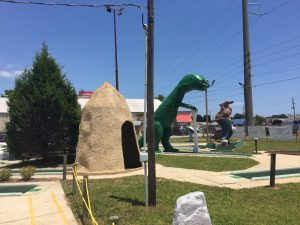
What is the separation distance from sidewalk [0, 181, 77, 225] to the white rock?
3.67m

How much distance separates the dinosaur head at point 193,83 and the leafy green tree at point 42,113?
6191 mm

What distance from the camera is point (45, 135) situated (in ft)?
65.5

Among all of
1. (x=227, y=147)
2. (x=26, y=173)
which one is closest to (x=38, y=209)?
(x=26, y=173)

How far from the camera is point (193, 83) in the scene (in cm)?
2144

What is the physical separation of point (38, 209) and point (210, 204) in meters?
4.08

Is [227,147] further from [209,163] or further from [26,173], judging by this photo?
[26,173]

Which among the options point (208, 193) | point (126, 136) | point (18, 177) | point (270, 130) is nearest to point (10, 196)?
point (18, 177)

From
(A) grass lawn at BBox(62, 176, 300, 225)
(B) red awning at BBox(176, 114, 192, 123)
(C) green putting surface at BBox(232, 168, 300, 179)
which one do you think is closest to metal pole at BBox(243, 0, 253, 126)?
(B) red awning at BBox(176, 114, 192, 123)

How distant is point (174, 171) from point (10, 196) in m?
6.15

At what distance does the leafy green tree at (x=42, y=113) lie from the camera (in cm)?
1970

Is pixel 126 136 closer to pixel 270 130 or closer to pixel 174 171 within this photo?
pixel 174 171

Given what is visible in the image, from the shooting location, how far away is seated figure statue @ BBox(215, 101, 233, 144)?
88.2 ft

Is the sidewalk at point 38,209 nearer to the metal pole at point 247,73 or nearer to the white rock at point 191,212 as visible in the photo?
the white rock at point 191,212

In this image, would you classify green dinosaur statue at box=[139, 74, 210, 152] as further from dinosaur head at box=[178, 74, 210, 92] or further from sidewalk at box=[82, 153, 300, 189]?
sidewalk at box=[82, 153, 300, 189]
